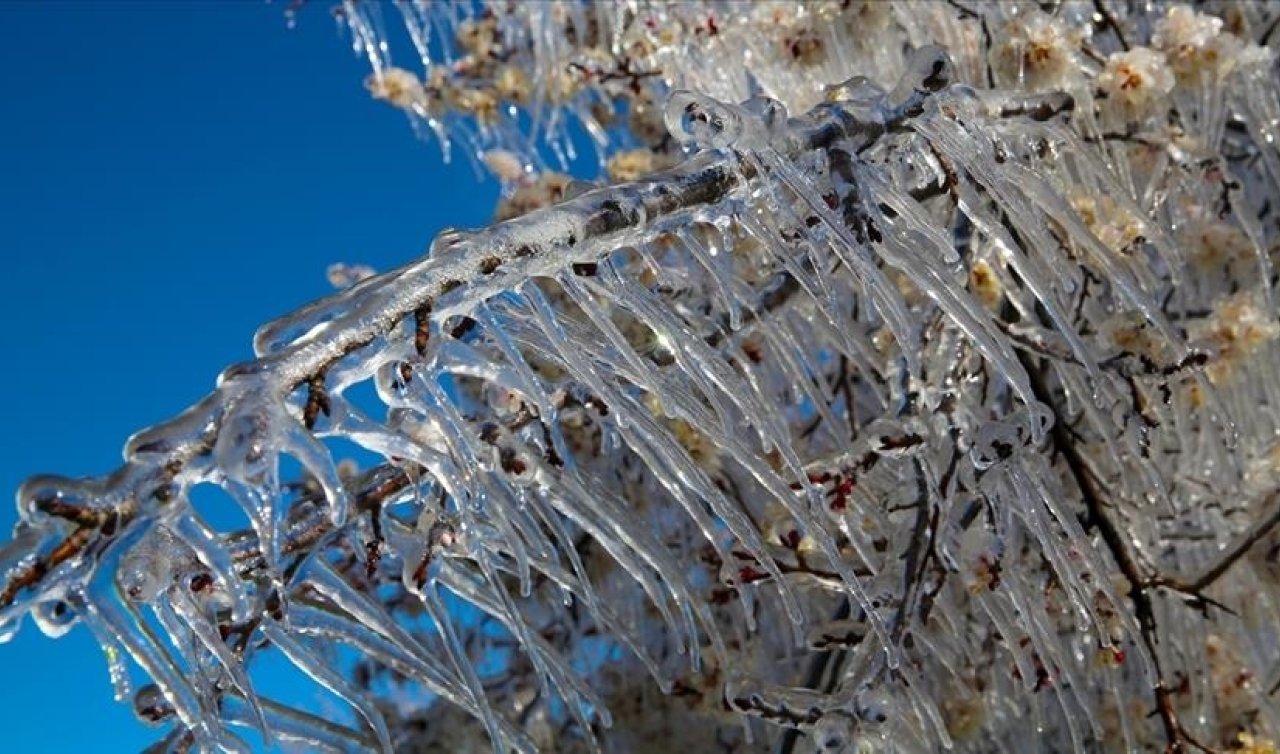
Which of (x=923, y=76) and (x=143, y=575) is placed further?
(x=923, y=76)

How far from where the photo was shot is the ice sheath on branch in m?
0.99

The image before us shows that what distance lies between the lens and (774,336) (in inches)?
60.0

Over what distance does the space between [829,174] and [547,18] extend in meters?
2.69

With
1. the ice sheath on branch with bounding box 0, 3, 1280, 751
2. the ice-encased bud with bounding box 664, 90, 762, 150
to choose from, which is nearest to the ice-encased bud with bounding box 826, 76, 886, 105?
the ice sheath on branch with bounding box 0, 3, 1280, 751

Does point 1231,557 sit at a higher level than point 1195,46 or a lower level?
lower

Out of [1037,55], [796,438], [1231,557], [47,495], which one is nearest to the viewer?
[47,495]

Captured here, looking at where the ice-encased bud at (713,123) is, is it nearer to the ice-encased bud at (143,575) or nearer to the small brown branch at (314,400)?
the small brown branch at (314,400)

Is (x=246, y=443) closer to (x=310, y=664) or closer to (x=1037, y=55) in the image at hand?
(x=310, y=664)

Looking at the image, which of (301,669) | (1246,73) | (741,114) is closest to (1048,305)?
(741,114)

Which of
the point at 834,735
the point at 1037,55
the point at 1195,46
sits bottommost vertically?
the point at 834,735

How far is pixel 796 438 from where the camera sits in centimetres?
314

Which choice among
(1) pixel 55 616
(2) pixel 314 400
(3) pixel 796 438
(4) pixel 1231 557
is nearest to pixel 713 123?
(2) pixel 314 400

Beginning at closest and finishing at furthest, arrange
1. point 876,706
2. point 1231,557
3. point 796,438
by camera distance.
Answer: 1. point 876,706
2. point 1231,557
3. point 796,438

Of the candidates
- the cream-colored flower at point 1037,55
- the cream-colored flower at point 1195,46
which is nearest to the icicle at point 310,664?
the cream-colored flower at point 1037,55
